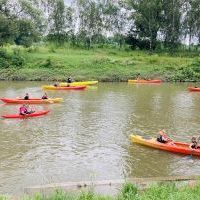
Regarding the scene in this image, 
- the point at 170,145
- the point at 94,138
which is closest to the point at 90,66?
the point at 94,138

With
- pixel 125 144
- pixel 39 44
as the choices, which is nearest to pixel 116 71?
pixel 39 44

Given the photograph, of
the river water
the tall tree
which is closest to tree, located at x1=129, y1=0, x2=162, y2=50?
the tall tree

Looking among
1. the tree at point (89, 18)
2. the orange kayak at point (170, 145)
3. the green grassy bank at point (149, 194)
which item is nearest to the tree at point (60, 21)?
the tree at point (89, 18)

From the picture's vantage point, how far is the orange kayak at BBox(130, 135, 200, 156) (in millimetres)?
23984

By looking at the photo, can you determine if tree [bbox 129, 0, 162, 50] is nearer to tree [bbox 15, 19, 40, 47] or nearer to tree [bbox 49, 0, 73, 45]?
tree [bbox 49, 0, 73, 45]

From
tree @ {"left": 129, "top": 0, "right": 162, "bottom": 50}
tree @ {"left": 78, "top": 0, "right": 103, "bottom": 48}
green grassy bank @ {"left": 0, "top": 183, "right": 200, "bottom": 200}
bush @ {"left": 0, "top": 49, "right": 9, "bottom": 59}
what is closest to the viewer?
green grassy bank @ {"left": 0, "top": 183, "right": 200, "bottom": 200}

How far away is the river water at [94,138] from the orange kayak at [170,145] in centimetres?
29

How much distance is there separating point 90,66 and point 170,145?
130 ft

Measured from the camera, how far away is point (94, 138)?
27688mm

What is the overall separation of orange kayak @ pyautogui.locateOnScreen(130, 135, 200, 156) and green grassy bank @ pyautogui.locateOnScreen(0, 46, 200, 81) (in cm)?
3369

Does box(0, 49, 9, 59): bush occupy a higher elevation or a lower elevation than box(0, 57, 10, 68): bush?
higher

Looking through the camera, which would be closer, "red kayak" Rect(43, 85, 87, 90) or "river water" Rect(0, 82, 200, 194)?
"river water" Rect(0, 82, 200, 194)

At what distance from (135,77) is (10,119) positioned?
98.9 ft

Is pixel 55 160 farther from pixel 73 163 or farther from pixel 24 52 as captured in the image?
pixel 24 52
